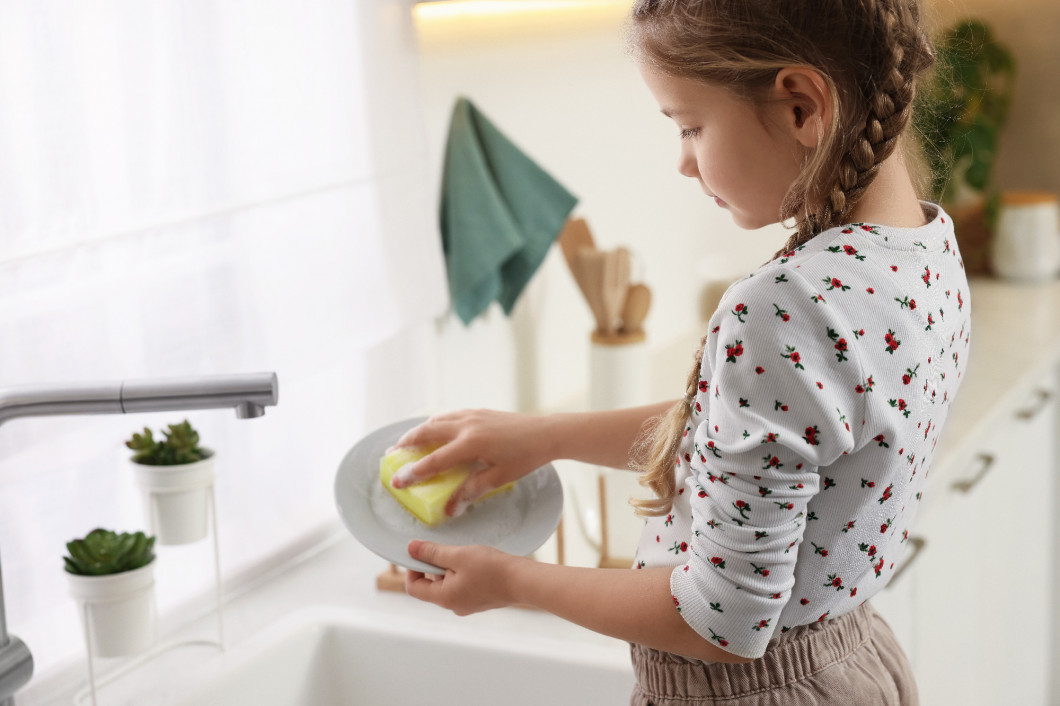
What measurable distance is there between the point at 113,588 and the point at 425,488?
0.95 ft

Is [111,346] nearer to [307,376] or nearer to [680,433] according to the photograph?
[307,376]

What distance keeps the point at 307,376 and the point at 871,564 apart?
2.47 feet

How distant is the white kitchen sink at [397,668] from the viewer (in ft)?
3.32

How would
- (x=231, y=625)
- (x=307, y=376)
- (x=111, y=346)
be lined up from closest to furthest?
(x=111, y=346)
(x=231, y=625)
(x=307, y=376)

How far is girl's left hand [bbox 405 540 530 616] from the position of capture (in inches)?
30.1

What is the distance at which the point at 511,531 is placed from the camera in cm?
89

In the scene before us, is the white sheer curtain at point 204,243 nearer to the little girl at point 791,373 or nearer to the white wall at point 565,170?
the white wall at point 565,170

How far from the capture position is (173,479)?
0.99 m

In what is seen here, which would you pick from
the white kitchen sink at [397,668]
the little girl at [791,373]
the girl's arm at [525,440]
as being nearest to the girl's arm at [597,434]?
the girl's arm at [525,440]

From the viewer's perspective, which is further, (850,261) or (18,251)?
(18,251)

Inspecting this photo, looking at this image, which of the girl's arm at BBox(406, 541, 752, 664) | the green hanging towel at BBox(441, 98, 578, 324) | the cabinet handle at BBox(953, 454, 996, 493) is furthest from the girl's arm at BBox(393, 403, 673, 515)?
the cabinet handle at BBox(953, 454, 996, 493)

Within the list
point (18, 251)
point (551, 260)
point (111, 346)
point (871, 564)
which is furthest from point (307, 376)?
point (871, 564)

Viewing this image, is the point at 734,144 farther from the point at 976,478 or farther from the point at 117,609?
the point at 976,478

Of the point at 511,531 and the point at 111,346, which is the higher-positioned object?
the point at 111,346
